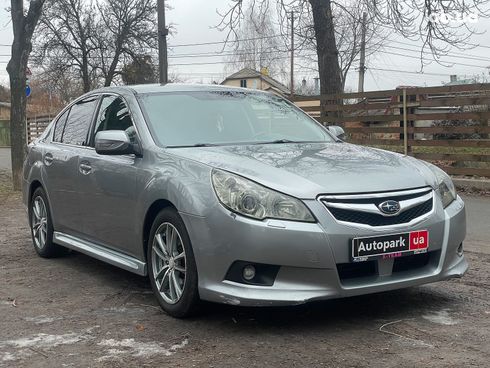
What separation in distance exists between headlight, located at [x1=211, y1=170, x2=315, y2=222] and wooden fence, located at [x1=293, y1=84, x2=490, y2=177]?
7.62 meters

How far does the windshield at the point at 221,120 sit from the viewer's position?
16.1ft

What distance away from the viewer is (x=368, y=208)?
12.7 ft

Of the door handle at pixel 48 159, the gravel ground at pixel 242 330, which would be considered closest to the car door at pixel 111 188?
the gravel ground at pixel 242 330

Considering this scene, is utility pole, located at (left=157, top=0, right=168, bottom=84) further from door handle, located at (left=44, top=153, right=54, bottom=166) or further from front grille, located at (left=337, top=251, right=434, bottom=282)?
front grille, located at (left=337, top=251, right=434, bottom=282)

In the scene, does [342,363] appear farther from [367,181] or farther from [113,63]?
[113,63]

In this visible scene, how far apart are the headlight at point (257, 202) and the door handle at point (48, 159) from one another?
2.76 metres

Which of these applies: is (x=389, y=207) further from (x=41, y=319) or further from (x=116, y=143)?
(x=41, y=319)

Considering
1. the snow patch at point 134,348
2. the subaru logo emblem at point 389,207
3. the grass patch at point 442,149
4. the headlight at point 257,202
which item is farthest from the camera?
the grass patch at point 442,149

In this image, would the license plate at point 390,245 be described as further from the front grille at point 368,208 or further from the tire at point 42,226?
the tire at point 42,226

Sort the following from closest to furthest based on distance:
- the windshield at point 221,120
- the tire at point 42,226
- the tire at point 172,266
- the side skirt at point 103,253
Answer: the tire at point 172,266
the side skirt at point 103,253
the windshield at point 221,120
the tire at point 42,226

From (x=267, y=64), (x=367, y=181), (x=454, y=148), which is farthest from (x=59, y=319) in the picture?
(x=267, y=64)

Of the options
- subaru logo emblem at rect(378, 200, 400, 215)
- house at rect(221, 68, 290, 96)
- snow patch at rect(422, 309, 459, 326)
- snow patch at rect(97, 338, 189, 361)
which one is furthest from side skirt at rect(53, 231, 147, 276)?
house at rect(221, 68, 290, 96)

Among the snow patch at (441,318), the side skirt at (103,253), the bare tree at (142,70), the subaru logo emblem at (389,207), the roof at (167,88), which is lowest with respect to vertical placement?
the snow patch at (441,318)

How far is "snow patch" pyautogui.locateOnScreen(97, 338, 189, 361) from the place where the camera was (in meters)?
3.69
